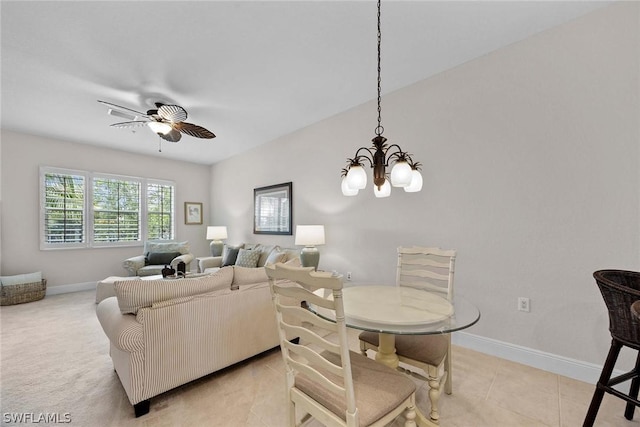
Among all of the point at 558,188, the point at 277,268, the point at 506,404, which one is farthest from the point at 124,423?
the point at 558,188

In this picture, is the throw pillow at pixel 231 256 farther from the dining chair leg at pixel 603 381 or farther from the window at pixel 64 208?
the dining chair leg at pixel 603 381

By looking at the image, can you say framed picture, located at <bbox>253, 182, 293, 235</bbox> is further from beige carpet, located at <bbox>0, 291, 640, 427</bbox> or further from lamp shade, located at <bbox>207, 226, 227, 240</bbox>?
beige carpet, located at <bbox>0, 291, 640, 427</bbox>

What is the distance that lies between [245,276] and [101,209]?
181 inches

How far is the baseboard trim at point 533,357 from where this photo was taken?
1.92m

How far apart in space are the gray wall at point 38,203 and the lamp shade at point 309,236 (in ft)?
13.2

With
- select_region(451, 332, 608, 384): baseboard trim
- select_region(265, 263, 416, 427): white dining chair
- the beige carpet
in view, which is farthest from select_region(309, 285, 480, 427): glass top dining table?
select_region(451, 332, 608, 384): baseboard trim

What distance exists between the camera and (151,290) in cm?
168

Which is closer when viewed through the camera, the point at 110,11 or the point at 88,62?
the point at 110,11

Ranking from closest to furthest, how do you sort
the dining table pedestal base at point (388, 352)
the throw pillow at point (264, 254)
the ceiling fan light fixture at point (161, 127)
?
the dining table pedestal base at point (388, 352) < the ceiling fan light fixture at point (161, 127) < the throw pillow at point (264, 254)

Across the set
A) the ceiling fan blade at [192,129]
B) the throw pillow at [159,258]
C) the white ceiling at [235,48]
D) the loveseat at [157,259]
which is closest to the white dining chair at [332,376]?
the white ceiling at [235,48]

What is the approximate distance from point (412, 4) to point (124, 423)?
334cm

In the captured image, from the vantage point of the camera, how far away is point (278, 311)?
4.00 feet

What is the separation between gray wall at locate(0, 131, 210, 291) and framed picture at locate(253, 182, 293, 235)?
8.38 feet

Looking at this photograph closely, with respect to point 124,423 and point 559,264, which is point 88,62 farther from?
point 559,264
